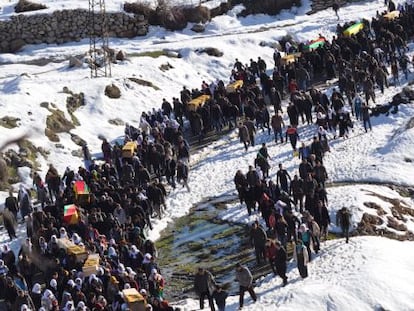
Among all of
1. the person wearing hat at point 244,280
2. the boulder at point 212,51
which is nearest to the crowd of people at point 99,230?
the person wearing hat at point 244,280

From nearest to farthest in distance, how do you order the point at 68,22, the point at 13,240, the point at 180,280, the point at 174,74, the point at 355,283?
the point at 355,283 → the point at 180,280 → the point at 13,240 → the point at 174,74 → the point at 68,22

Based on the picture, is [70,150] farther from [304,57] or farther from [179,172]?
[304,57]

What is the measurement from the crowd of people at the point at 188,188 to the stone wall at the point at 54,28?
11.3 m

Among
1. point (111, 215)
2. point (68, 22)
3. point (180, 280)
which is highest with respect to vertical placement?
point (68, 22)

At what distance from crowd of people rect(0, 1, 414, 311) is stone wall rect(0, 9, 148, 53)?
37.2ft

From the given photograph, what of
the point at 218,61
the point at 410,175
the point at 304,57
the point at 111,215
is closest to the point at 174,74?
the point at 218,61

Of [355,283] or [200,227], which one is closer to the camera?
[355,283]

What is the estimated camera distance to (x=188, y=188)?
30578mm

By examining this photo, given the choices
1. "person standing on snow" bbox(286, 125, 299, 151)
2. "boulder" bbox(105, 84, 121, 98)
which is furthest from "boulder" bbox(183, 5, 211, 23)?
"person standing on snow" bbox(286, 125, 299, 151)

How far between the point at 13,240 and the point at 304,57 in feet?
62.1

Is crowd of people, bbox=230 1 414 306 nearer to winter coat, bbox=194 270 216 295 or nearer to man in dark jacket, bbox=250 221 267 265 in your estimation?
man in dark jacket, bbox=250 221 267 265

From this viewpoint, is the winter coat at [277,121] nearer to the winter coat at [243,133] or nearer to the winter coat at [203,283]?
the winter coat at [243,133]

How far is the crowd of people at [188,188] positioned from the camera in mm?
21000

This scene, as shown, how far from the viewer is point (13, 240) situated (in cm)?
2678
